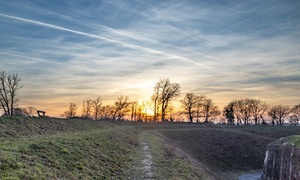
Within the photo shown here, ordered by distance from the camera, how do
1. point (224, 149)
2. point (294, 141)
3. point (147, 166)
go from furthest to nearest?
1. point (224, 149)
2. point (294, 141)
3. point (147, 166)

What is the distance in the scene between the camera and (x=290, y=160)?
2861cm

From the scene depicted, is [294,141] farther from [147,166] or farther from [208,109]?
[208,109]

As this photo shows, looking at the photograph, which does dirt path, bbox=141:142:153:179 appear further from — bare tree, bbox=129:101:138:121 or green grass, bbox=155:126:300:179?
bare tree, bbox=129:101:138:121

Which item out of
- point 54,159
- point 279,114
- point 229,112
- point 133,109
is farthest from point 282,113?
point 54,159

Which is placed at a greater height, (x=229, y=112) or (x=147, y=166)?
(x=229, y=112)

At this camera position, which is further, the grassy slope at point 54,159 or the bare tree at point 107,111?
the bare tree at point 107,111

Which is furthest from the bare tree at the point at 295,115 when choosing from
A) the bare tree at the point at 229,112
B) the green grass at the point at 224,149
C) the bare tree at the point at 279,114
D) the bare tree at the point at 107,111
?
the bare tree at the point at 107,111

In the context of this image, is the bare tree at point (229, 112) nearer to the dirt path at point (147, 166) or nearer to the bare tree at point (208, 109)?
the bare tree at point (208, 109)

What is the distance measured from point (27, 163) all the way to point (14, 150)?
184cm

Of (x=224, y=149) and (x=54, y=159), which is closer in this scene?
Result: (x=54, y=159)

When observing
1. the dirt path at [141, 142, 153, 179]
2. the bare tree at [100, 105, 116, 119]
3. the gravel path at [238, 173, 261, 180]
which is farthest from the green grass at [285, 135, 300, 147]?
the bare tree at [100, 105, 116, 119]

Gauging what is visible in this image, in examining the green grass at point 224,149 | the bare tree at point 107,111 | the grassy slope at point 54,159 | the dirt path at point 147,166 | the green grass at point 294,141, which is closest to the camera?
the grassy slope at point 54,159

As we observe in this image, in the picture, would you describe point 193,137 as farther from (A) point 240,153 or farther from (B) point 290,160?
(B) point 290,160

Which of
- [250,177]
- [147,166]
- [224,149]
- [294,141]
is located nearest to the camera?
[147,166]
